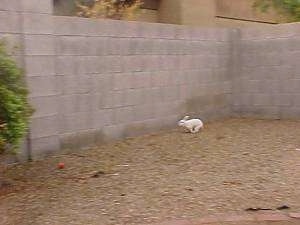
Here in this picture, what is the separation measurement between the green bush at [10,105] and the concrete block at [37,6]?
1.13m

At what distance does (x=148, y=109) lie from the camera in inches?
336

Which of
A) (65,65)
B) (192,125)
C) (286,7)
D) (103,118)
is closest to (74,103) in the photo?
(65,65)

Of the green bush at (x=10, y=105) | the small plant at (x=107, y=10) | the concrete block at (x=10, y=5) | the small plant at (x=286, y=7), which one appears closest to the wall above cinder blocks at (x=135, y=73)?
the concrete block at (x=10, y=5)

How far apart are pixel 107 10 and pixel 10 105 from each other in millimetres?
5711

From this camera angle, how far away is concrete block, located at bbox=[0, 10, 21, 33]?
19.0ft

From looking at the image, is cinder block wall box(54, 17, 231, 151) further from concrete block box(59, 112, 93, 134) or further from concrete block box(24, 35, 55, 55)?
concrete block box(24, 35, 55, 55)

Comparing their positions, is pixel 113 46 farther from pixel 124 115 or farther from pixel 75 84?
pixel 124 115

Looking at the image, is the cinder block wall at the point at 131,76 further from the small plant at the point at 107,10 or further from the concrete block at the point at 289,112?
the small plant at the point at 107,10

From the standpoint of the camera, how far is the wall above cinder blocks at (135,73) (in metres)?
6.35

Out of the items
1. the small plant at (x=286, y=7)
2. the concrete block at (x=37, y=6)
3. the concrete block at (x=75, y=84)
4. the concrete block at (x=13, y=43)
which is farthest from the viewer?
the small plant at (x=286, y=7)

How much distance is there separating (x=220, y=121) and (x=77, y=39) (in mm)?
4263

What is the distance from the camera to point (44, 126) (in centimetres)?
646

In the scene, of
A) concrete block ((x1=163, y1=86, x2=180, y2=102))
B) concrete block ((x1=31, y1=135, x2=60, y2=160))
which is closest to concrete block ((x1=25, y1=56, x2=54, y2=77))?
concrete block ((x1=31, y1=135, x2=60, y2=160))

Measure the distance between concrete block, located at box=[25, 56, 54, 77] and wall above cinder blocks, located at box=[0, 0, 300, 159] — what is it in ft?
0.04
